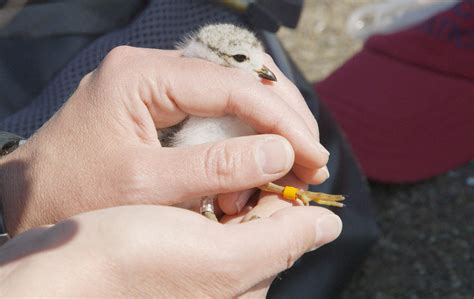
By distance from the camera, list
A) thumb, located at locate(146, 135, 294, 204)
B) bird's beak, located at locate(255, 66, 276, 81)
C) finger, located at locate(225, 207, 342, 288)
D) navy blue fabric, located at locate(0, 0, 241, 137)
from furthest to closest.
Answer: navy blue fabric, located at locate(0, 0, 241, 137) < bird's beak, located at locate(255, 66, 276, 81) < thumb, located at locate(146, 135, 294, 204) < finger, located at locate(225, 207, 342, 288)

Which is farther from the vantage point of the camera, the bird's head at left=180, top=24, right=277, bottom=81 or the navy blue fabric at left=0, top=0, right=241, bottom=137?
the navy blue fabric at left=0, top=0, right=241, bottom=137

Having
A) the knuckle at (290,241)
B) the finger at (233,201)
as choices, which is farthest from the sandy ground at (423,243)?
the knuckle at (290,241)

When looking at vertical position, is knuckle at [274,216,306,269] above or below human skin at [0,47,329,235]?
below

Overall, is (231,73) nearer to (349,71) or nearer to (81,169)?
(81,169)

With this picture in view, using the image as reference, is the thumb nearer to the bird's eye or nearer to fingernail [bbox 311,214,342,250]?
fingernail [bbox 311,214,342,250]

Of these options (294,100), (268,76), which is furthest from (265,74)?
(294,100)

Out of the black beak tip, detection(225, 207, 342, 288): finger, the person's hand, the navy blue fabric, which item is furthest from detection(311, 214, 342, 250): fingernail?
the navy blue fabric
